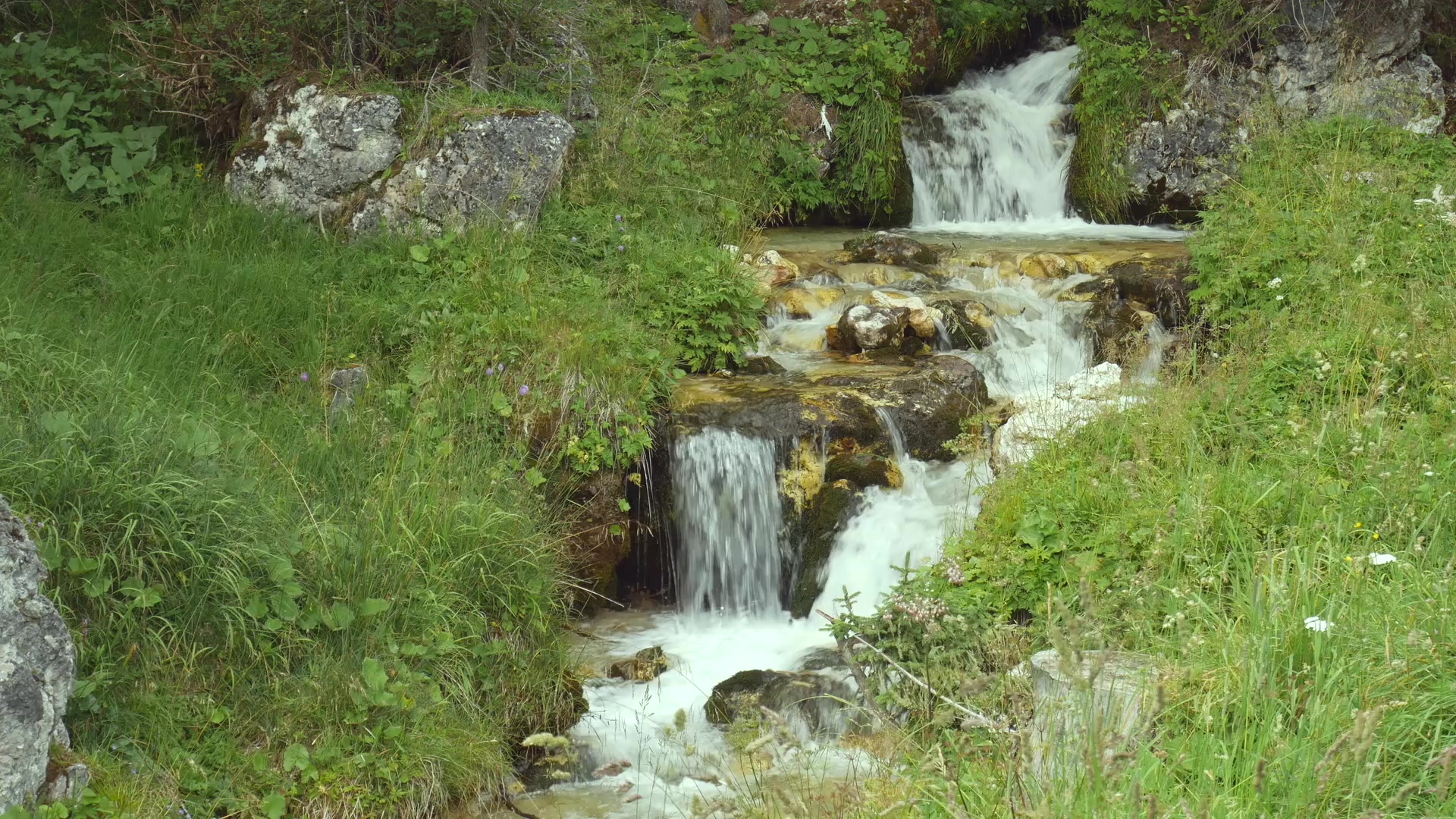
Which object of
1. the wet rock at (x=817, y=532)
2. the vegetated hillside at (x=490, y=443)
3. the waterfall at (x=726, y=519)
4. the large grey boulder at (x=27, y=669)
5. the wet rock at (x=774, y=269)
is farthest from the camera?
the wet rock at (x=774, y=269)

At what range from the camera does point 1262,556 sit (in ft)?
12.5

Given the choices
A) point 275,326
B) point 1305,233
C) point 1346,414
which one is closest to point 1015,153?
point 1305,233

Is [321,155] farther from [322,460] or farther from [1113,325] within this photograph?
[1113,325]

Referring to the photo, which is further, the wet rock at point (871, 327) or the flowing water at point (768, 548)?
the wet rock at point (871, 327)

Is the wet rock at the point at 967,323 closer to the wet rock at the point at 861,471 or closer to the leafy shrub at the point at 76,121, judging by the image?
the wet rock at the point at 861,471

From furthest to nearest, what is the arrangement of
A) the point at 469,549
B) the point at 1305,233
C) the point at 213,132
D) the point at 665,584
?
1. the point at 213,132
2. the point at 1305,233
3. the point at 665,584
4. the point at 469,549

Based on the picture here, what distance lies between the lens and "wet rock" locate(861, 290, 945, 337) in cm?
710

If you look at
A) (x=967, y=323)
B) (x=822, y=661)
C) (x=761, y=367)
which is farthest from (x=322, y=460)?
(x=967, y=323)

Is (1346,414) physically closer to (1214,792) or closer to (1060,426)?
(1060,426)

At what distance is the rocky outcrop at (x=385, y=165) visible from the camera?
698 centimetres

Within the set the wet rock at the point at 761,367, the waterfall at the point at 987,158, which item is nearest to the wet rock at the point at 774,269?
the wet rock at the point at 761,367

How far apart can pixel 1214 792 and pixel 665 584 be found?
142 inches

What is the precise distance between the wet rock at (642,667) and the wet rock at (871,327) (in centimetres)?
262

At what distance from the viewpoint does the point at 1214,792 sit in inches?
100.0
